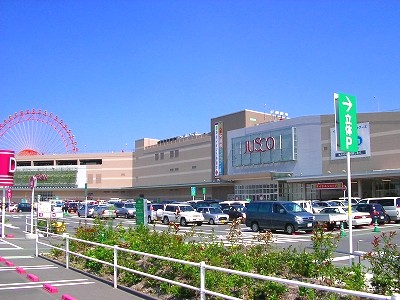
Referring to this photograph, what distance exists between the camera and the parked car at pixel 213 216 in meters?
40.5

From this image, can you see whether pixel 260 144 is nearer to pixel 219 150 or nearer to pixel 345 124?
pixel 219 150

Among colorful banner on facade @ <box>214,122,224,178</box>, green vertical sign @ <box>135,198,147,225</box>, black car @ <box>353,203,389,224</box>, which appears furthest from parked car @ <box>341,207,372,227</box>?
colorful banner on facade @ <box>214,122,224,178</box>

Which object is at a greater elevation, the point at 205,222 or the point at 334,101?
the point at 334,101

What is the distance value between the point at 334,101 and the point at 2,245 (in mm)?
16906

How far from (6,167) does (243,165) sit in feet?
179

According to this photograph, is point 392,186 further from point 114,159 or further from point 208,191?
point 114,159

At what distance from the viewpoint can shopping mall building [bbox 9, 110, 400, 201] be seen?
58.9 metres

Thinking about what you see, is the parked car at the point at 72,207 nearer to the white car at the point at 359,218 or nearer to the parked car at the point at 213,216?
the parked car at the point at 213,216

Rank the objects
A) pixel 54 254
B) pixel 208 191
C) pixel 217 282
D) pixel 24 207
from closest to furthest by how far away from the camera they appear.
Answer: pixel 217 282 < pixel 54 254 < pixel 24 207 < pixel 208 191

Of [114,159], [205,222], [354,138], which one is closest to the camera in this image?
[354,138]

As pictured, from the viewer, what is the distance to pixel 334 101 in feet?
43.3

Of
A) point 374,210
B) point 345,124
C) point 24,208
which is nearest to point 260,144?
point 24,208

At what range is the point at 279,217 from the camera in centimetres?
2941

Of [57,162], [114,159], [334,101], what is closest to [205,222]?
[334,101]
